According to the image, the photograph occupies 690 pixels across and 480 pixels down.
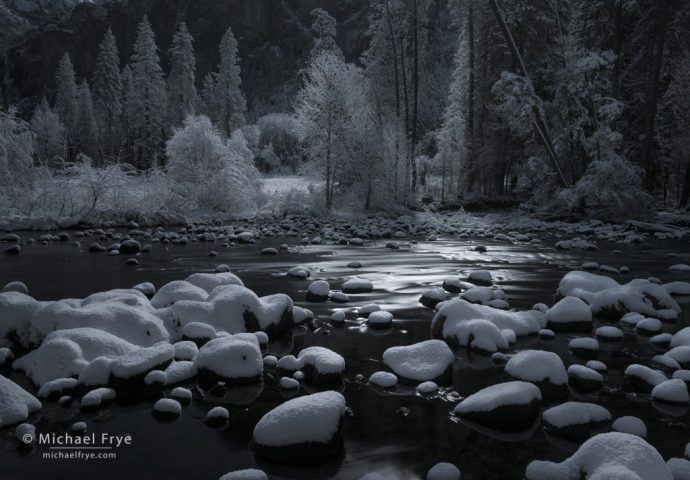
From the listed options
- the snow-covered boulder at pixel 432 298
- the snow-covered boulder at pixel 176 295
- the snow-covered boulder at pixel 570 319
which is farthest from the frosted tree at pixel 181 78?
the snow-covered boulder at pixel 570 319

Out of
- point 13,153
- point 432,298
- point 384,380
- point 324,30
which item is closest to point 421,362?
point 384,380

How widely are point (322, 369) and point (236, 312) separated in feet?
5.38

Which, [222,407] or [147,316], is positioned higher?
[147,316]

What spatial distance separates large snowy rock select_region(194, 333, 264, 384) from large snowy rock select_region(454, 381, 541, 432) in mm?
1732

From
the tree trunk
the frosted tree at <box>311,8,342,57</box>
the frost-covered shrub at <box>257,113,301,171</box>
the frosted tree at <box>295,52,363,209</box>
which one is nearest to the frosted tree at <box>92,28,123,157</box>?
the frost-covered shrub at <box>257,113,301,171</box>

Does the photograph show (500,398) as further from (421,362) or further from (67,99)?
(67,99)

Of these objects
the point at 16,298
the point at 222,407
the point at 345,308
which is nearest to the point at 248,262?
the point at 345,308

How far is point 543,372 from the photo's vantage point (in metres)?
3.97

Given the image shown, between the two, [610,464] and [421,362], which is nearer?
[610,464]

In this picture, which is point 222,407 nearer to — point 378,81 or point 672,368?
point 672,368

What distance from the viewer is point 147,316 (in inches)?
192

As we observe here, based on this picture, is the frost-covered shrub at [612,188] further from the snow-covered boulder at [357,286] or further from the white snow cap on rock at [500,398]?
the white snow cap on rock at [500,398]

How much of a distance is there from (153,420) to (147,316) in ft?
5.24

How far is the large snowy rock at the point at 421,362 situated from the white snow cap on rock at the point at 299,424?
118 cm
